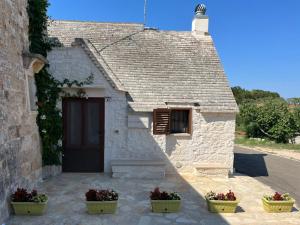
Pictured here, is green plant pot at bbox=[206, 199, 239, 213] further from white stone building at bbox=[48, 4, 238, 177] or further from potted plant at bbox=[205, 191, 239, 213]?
white stone building at bbox=[48, 4, 238, 177]

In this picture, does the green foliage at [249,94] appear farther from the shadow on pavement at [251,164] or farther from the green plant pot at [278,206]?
the green plant pot at [278,206]

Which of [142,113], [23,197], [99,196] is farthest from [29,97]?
[142,113]

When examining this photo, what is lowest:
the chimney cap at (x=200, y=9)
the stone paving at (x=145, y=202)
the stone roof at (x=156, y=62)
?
the stone paving at (x=145, y=202)

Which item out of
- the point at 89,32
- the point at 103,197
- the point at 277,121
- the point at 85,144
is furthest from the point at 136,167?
the point at 277,121

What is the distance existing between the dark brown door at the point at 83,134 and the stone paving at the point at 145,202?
0.54m

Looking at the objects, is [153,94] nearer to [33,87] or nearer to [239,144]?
[33,87]

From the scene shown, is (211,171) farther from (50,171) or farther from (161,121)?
(50,171)

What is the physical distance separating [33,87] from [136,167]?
4.22m

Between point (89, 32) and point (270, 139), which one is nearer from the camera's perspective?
point (89, 32)

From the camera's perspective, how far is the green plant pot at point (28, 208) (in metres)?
7.82

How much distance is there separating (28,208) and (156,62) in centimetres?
779

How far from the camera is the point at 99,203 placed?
805 cm

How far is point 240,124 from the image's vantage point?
31500 mm

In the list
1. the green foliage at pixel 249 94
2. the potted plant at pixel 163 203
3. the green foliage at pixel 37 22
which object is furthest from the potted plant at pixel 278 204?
the green foliage at pixel 249 94
